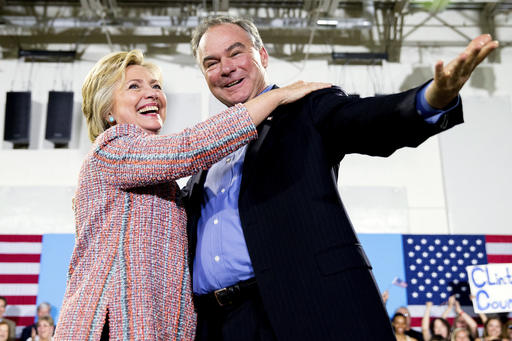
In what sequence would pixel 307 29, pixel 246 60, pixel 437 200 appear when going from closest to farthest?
pixel 246 60 < pixel 437 200 < pixel 307 29

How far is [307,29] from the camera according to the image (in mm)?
9891

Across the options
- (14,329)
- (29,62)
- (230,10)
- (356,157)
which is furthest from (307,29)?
(14,329)

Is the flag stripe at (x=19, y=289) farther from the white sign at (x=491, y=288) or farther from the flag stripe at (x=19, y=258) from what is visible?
the white sign at (x=491, y=288)

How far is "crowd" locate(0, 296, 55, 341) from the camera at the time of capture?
21.7ft

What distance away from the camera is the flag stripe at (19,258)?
7.87 m

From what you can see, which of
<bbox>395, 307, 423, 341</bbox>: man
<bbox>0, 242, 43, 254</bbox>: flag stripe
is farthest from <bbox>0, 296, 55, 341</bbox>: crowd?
<bbox>395, 307, 423, 341</bbox>: man

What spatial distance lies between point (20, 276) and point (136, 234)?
7025 millimetres

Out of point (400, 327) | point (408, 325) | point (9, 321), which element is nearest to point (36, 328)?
point (9, 321)

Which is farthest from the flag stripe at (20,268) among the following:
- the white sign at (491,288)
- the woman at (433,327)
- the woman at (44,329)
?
the white sign at (491,288)

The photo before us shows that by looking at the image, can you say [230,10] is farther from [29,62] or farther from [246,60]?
[246,60]

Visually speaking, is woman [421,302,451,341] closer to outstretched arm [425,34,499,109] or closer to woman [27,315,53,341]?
woman [27,315,53,341]

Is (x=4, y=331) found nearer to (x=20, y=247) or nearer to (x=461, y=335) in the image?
(x=20, y=247)

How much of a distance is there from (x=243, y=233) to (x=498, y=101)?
9.06 metres

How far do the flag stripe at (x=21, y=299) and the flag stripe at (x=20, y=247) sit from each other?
0.62 m
